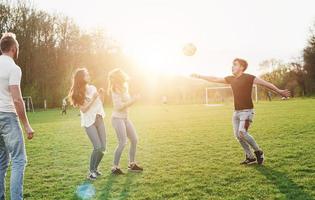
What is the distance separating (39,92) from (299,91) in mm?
41625

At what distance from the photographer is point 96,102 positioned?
823 cm

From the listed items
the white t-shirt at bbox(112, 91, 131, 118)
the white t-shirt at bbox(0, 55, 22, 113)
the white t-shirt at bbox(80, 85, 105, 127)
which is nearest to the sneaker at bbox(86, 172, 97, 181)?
the white t-shirt at bbox(80, 85, 105, 127)

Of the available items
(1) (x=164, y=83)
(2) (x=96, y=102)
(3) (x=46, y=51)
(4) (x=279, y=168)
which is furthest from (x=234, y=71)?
(1) (x=164, y=83)

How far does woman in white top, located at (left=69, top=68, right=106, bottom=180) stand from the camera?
8.09m

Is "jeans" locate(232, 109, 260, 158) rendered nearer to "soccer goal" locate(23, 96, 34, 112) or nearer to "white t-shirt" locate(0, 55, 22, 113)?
"white t-shirt" locate(0, 55, 22, 113)

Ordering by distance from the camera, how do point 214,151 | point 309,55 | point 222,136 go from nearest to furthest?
point 214,151 → point 222,136 → point 309,55

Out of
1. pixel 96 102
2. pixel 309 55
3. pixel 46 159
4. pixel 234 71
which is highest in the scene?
pixel 309 55

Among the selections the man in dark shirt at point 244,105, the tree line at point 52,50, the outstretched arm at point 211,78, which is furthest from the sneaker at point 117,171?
the tree line at point 52,50

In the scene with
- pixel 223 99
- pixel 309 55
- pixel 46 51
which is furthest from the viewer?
pixel 309 55

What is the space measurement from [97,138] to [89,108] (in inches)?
24.1

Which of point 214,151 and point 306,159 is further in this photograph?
point 214,151

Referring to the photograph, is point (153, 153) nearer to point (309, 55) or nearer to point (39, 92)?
point (39, 92)

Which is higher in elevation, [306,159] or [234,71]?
[234,71]

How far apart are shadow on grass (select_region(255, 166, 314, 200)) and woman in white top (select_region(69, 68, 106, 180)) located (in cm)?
327
